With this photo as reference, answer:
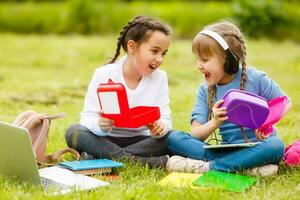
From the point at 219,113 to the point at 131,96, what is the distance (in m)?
0.60

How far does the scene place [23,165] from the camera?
9.52 feet

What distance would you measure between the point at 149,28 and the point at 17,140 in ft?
3.54

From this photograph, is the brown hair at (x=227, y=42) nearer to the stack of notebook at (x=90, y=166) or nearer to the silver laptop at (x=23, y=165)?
the stack of notebook at (x=90, y=166)

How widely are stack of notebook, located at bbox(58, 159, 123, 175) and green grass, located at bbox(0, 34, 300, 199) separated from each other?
7 centimetres

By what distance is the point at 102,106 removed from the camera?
3322 millimetres

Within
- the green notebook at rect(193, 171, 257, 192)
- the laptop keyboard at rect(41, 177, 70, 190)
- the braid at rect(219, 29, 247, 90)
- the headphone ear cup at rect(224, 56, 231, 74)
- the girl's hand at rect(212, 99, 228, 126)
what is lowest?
the laptop keyboard at rect(41, 177, 70, 190)

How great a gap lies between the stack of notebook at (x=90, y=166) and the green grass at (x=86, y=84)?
0.07 metres

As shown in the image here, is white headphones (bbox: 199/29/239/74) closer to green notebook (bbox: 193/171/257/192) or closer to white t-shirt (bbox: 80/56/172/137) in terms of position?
white t-shirt (bbox: 80/56/172/137)

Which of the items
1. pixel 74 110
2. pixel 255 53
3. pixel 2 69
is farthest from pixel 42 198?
pixel 255 53

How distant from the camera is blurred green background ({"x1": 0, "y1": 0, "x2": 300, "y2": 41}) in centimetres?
1215

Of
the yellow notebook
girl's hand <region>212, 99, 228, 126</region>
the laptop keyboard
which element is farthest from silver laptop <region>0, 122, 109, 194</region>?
girl's hand <region>212, 99, 228, 126</region>

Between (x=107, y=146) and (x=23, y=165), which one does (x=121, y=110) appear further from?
(x=23, y=165)

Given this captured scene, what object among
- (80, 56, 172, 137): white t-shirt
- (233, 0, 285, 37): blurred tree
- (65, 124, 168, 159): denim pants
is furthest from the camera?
(233, 0, 285, 37): blurred tree

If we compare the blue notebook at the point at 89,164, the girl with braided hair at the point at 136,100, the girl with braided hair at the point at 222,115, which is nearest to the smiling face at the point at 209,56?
the girl with braided hair at the point at 222,115
